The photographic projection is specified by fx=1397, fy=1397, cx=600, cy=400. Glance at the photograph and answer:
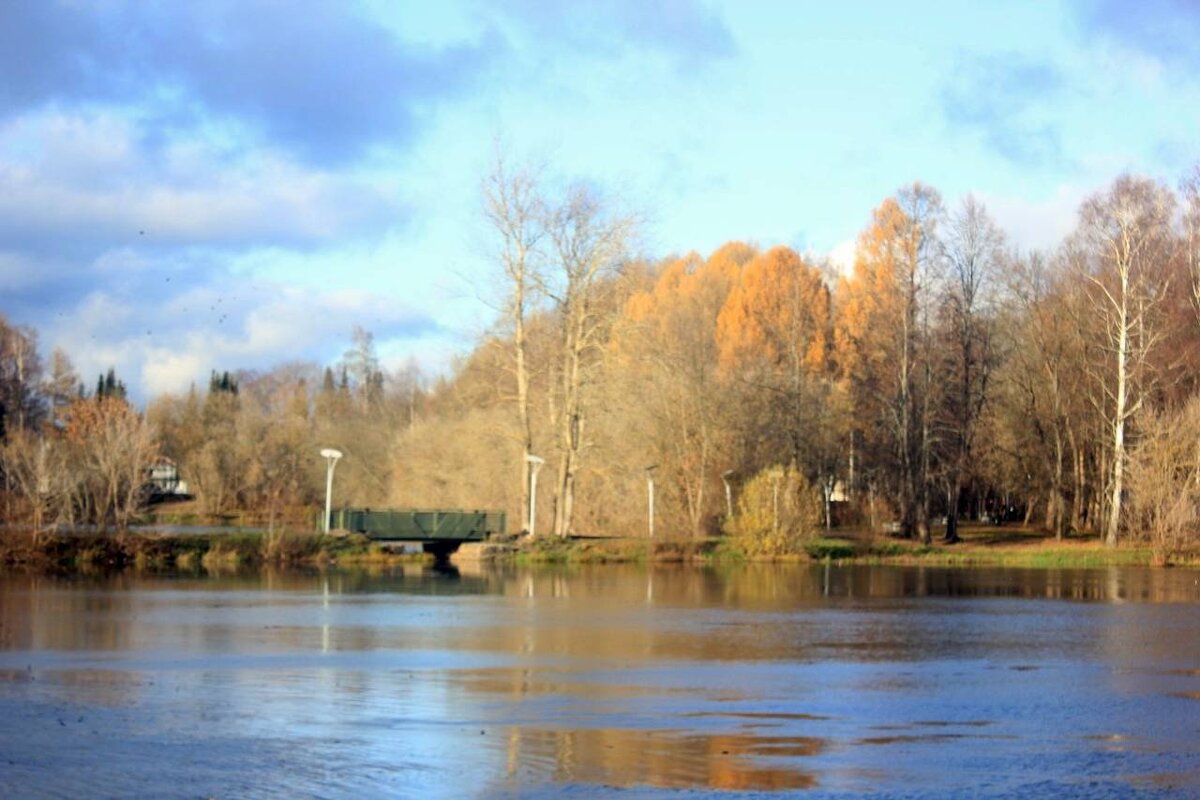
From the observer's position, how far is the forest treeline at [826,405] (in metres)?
48.0

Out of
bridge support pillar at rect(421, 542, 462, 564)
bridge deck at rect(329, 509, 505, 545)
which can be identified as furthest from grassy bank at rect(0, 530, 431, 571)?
bridge support pillar at rect(421, 542, 462, 564)

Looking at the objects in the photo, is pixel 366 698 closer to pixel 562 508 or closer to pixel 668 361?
pixel 562 508

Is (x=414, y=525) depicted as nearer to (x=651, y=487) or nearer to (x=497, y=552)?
(x=497, y=552)

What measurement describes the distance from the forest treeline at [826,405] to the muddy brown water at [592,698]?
19463 millimetres

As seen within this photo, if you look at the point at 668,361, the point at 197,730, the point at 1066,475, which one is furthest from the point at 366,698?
the point at 1066,475

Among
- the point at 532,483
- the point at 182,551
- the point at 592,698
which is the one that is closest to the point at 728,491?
the point at 532,483

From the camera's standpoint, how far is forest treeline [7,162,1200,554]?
4803 centimetres

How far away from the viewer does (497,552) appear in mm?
48344

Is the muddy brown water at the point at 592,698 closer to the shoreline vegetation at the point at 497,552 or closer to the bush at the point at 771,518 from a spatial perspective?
the shoreline vegetation at the point at 497,552

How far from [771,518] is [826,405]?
1525cm

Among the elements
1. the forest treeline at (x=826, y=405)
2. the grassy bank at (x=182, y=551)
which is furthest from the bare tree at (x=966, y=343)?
the grassy bank at (x=182, y=551)

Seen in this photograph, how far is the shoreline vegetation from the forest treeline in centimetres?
95

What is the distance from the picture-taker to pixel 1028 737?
13.9 metres

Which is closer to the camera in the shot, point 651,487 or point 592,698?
point 592,698
